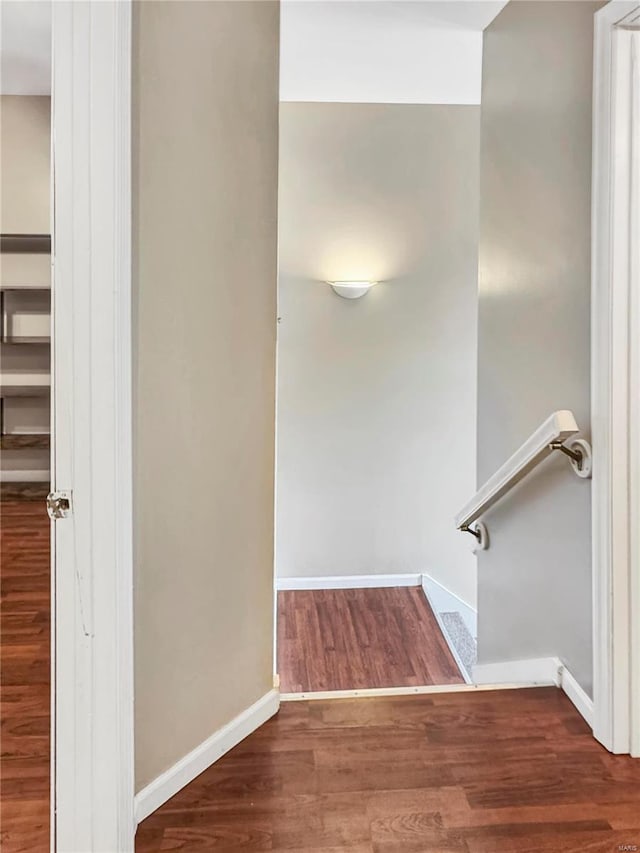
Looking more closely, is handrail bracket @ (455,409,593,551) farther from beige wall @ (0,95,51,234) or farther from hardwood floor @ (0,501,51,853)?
beige wall @ (0,95,51,234)

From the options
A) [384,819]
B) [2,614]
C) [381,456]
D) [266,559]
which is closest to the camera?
[384,819]

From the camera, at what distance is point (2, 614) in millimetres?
2562

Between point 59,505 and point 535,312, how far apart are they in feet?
5.61

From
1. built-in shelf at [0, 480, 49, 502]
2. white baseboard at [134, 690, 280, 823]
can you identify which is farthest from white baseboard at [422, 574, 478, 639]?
built-in shelf at [0, 480, 49, 502]

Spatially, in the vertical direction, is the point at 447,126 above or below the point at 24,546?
above

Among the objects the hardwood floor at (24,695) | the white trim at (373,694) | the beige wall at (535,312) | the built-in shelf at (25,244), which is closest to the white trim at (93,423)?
the hardwood floor at (24,695)

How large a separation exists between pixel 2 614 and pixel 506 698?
1881 mm

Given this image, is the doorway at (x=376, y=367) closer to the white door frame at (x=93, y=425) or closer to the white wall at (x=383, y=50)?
the white wall at (x=383, y=50)

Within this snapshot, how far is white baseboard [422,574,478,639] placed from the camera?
407 cm

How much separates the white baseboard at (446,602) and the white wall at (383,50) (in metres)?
3.02

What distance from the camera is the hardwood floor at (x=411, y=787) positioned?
1422mm

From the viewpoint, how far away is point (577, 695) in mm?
1935

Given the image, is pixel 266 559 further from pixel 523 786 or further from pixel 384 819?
pixel 523 786

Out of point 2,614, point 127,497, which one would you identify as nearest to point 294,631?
point 2,614
